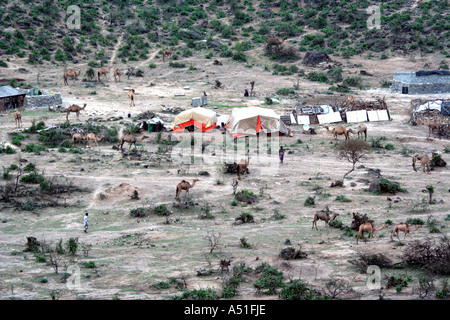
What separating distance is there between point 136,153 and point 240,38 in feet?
A: 103

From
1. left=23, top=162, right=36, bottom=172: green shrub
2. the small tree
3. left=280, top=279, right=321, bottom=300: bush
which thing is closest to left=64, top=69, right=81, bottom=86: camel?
left=23, top=162, right=36, bottom=172: green shrub

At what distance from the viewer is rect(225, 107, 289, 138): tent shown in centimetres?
3009

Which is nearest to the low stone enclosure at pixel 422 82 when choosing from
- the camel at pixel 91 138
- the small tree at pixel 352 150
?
the small tree at pixel 352 150

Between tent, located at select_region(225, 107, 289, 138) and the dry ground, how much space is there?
41.0 inches

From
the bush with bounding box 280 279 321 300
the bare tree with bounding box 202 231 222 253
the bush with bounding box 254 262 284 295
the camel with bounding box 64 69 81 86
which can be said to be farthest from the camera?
the camel with bounding box 64 69 81 86

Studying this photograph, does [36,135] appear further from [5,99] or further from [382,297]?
[382,297]

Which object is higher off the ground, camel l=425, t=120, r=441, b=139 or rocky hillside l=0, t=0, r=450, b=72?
rocky hillside l=0, t=0, r=450, b=72

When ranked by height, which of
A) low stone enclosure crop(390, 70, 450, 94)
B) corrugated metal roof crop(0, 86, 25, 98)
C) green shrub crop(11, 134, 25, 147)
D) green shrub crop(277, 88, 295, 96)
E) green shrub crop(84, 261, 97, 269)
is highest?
low stone enclosure crop(390, 70, 450, 94)

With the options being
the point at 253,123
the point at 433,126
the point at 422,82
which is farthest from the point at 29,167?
the point at 422,82

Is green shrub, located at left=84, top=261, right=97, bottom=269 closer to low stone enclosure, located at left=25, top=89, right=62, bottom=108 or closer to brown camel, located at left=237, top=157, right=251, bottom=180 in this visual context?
brown camel, located at left=237, top=157, right=251, bottom=180

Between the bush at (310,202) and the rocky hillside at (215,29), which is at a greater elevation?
the rocky hillside at (215,29)

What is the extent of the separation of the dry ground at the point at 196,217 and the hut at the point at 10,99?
94cm

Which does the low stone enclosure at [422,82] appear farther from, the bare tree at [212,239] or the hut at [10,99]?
the bare tree at [212,239]

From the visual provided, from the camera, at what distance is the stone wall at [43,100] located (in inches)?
1371
